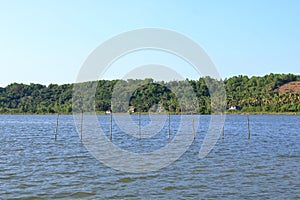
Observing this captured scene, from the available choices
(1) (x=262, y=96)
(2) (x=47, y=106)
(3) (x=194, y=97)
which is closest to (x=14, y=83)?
(2) (x=47, y=106)

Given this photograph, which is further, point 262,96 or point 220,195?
point 262,96

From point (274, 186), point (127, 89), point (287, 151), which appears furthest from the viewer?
→ point (127, 89)

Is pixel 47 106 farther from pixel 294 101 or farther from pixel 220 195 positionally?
pixel 220 195

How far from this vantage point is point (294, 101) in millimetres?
132875

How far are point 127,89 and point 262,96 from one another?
197 feet

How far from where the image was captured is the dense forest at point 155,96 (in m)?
112

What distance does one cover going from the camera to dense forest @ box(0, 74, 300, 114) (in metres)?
112

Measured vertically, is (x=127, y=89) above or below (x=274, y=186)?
above

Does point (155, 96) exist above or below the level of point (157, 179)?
above

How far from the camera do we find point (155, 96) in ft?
358

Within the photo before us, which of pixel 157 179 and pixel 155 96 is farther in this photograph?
pixel 155 96

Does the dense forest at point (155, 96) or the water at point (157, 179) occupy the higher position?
the dense forest at point (155, 96)

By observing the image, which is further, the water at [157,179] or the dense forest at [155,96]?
the dense forest at [155,96]

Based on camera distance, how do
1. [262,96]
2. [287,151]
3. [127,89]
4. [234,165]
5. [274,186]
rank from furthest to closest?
[262,96], [127,89], [287,151], [234,165], [274,186]
